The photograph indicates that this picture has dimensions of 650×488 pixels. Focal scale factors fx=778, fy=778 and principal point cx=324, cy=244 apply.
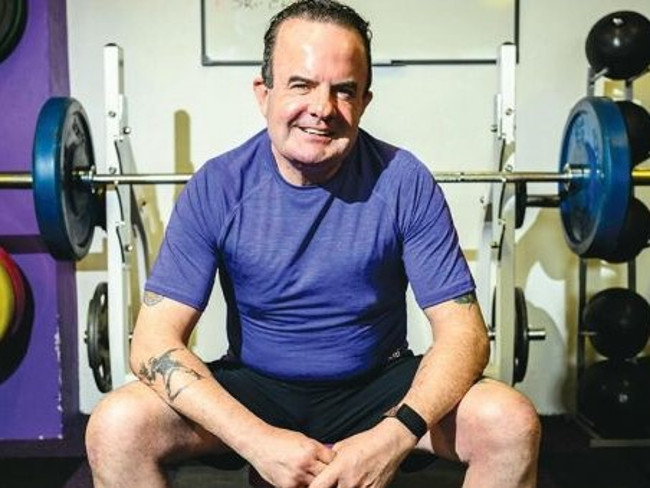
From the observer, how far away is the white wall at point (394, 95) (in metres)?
2.43

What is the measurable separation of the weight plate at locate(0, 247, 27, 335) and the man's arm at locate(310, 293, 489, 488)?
4.53 ft

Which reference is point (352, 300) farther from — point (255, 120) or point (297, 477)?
point (255, 120)

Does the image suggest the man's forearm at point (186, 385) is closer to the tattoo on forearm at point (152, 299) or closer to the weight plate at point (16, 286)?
the tattoo on forearm at point (152, 299)

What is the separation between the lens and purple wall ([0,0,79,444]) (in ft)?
7.38

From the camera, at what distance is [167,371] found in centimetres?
122

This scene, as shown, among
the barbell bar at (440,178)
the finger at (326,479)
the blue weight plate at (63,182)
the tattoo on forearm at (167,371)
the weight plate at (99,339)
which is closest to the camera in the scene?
the finger at (326,479)

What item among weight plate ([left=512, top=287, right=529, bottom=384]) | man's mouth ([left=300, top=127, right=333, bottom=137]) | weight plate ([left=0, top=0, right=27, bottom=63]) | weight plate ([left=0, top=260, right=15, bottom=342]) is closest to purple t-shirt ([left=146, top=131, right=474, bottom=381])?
man's mouth ([left=300, top=127, right=333, bottom=137])

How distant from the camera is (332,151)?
130 cm

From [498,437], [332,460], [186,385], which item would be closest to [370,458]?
[332,460]

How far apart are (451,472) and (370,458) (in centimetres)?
97

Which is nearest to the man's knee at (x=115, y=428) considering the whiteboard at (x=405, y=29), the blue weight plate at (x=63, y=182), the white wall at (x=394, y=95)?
the blue weight plate at (x=63, y=182)

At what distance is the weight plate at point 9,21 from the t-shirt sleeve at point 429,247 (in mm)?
1417

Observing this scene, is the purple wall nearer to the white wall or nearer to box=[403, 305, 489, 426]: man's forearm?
the white wall

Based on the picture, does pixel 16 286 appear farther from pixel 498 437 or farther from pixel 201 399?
pixel 498 437
